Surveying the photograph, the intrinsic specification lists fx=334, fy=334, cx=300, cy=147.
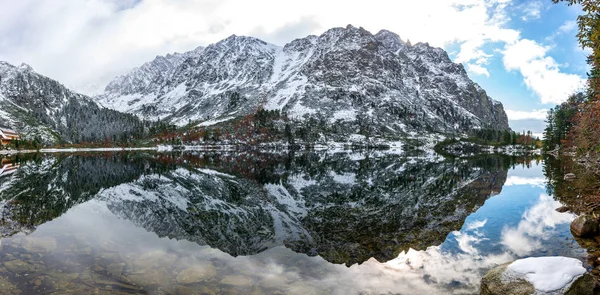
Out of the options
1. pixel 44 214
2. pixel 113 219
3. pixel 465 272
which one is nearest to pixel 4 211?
pixel 44 214

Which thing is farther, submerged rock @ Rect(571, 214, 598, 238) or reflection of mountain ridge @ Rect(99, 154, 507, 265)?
submerged rock @ Rect(571, 214, 598, 238)

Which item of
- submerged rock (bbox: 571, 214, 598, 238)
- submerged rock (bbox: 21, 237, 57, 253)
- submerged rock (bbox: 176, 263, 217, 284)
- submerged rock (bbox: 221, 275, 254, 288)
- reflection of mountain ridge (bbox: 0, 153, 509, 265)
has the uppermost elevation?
submerged rock (bbox: 571, 214, 598, 238)

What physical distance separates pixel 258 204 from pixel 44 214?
746 inches

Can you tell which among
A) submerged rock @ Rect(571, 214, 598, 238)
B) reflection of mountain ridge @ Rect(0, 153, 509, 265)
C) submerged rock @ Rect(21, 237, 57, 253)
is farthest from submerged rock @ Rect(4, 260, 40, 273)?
submerged rock @ Rect(571, 214, 598, 238)

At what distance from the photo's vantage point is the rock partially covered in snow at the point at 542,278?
37.3 ft

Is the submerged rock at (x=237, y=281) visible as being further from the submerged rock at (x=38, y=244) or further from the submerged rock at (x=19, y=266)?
the submerged rock at (x=38, y=244)

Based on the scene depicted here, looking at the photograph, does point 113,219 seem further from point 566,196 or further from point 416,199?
point 566,196

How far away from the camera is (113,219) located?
27.0m

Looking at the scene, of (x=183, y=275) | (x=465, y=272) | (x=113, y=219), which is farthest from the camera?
(x=113, y=219)

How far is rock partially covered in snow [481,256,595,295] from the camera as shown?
11.4 m

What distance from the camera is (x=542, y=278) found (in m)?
11.7

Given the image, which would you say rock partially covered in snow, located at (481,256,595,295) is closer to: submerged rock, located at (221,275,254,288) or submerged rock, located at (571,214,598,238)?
submerged rock, located at (221,275,254,288)

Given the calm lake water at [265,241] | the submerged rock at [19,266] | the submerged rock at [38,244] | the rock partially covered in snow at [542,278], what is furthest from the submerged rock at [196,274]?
the rock partially covered in snow at [542,278]

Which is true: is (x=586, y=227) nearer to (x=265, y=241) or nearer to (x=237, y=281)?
(x=265, y=241)
